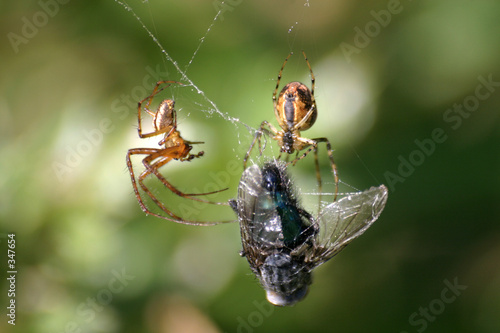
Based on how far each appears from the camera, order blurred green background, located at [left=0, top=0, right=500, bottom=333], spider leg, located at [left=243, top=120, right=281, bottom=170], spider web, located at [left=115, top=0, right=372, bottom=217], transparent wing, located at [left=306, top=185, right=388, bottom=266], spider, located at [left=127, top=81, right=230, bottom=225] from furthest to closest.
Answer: blurred green background, located at [left=0, top=0, right=500, bottom=333]
spider web, located at [left=115, top=0, right=372, bottom=217]
spider leg, located at [left=243, top=120, right=281, bottom=170]
spider, located at [left=127, top=81, right=230, bottom=225]
transparent wing, located at [left=306, top=185, right=388, bottom=266]

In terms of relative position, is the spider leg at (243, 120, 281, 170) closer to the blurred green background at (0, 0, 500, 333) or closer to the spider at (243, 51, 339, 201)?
the spider at (243, 51, 339, 201)

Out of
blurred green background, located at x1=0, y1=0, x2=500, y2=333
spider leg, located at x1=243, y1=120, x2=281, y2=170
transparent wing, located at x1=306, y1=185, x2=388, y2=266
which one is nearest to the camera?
transparent wing, located at x1=306, y1=185, x2=388, y2=266

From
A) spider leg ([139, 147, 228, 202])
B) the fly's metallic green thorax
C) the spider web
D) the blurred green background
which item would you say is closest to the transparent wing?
the fly's metallic green thorax

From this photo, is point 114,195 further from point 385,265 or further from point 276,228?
point 385,265

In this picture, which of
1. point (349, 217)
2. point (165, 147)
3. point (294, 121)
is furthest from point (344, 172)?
point (165, 147)

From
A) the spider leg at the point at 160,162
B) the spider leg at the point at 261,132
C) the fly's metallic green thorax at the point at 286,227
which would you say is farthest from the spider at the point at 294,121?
the fly's metallic green thorax at the point at 286,227

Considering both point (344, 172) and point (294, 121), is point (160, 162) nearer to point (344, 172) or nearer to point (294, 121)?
point (294, 121)
